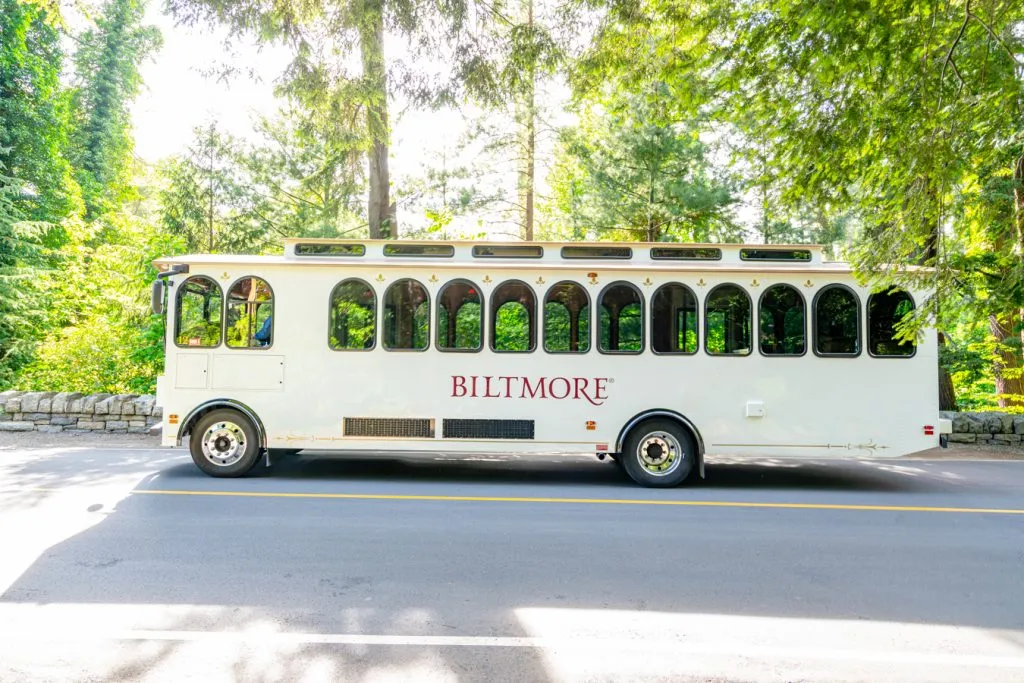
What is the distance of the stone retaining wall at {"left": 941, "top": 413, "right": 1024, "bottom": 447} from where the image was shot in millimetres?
11977

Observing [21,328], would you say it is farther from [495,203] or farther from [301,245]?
[301,245]

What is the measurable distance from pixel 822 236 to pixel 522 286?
9814mm

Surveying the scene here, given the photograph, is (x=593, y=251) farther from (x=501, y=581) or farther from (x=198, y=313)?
(x=198, y=313)

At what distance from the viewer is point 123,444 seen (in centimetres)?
1110

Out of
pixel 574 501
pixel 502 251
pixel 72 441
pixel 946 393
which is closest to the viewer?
pixel 574 501

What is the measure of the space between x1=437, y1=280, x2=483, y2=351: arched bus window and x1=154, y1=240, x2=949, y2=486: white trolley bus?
0.06ft

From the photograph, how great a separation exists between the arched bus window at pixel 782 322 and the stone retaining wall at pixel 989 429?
19.3ft

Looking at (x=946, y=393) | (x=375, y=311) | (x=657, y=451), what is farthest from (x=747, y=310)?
(x=946, y=393)

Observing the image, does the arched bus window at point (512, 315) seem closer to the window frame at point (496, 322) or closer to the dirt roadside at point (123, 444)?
the window frame at point (496, 322)

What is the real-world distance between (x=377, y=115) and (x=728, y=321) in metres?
7.64

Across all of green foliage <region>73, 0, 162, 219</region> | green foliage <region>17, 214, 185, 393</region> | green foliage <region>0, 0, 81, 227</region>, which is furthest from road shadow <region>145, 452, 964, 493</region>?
green foliage <region>73, 0, 162, 219</region>

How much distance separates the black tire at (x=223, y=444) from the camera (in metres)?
8.27

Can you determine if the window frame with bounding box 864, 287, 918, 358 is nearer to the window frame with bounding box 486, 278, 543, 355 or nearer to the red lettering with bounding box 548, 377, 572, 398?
the red lettering with bounding box 548, 377, 572, 398

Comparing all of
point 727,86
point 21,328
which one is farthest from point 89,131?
point 727,86
